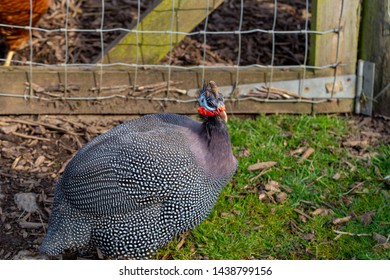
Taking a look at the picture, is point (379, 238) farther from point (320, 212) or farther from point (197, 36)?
point (197, 36)

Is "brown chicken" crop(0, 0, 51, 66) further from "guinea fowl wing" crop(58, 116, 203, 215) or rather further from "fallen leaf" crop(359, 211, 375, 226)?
"fallen leaf" crop(359, 211, 375, 226)

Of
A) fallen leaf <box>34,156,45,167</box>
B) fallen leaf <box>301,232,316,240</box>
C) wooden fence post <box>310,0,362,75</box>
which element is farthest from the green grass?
fallen leaf <box>34,156,45,167</box>

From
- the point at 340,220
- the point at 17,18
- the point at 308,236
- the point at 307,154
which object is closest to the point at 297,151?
the point at 307,154

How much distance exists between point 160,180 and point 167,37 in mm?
1533

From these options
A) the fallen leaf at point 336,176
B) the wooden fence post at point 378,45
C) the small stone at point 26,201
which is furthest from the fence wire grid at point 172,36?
the small stone at point 26,201

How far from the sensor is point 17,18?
16.3 ft

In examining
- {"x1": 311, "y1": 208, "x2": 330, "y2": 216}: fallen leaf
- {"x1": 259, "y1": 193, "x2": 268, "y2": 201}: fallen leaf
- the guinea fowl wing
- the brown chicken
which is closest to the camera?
the guinea fowl wing

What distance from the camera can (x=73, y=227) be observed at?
3.61m

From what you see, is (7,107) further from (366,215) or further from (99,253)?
(366,215)

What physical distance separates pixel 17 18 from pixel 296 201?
215 centimetres

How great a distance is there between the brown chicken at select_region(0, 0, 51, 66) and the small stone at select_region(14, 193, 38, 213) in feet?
3.82

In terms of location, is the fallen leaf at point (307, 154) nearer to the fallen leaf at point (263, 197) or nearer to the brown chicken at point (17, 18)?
the fallen leaf at point (263, 197)

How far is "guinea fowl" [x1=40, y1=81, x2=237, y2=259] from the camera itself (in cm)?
352

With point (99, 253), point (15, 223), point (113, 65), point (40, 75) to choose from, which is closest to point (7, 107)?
point (40, 75)
